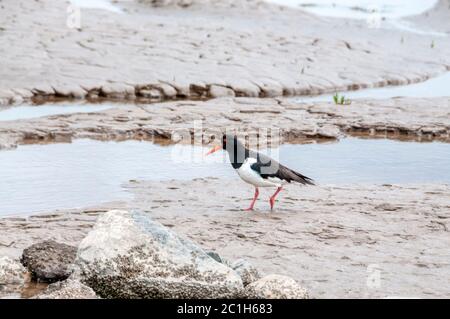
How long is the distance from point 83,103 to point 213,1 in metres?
10.4

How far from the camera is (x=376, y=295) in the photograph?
22.8 ft

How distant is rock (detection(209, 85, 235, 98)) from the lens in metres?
15.7

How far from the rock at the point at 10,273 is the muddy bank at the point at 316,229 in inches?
23.6

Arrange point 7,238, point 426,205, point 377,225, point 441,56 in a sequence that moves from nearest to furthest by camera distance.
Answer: point 7,238 → point 377,225 → point 426,205 → point 441,56

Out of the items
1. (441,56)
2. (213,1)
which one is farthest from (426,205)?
(213,1)

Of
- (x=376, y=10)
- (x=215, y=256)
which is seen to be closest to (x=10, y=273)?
(x=215, y=256)

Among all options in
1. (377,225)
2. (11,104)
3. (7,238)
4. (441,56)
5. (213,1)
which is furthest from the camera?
(213,1)

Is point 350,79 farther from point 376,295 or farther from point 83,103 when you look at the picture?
point 376,295

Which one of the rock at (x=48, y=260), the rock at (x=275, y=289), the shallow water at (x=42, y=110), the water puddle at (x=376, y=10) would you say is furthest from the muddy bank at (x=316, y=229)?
the water puddle at (x=376, y=10)

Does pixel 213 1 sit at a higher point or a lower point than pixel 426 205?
higher

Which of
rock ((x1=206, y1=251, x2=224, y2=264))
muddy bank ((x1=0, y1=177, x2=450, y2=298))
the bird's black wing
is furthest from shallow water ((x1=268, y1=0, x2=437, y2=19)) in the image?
rock ((x1=206, y1=251, x2=224, y2=264))

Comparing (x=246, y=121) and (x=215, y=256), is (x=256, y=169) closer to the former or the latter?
(x=215, y=256)

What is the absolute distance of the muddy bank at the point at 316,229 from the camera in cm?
745

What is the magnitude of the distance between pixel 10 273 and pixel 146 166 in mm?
4216
